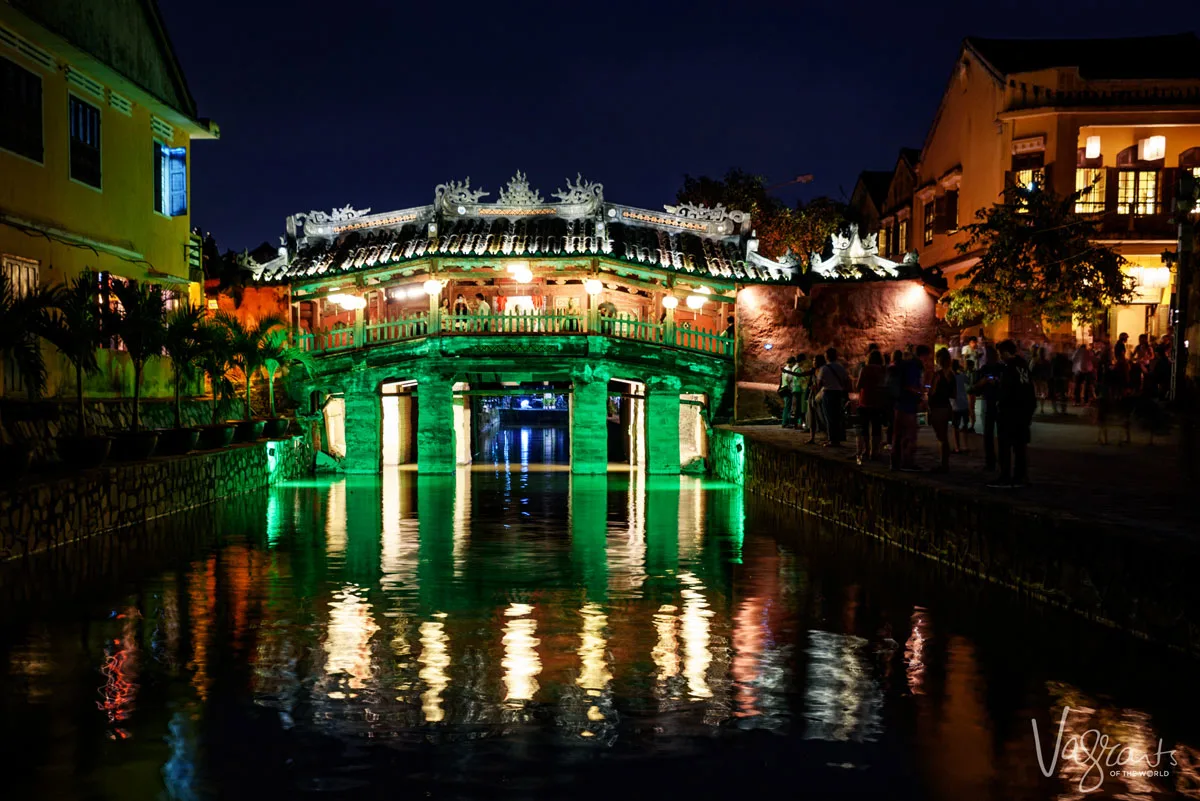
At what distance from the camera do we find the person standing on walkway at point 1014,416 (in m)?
12.8

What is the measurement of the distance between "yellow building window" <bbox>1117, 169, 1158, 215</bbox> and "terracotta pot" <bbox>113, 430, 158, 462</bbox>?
26.1m

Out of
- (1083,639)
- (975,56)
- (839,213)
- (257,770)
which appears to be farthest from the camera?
(839,213)

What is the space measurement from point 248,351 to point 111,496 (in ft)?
40.3

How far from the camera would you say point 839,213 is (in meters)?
47.8

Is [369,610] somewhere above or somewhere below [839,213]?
below

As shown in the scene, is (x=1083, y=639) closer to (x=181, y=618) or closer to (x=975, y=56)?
(x=181, y=618)

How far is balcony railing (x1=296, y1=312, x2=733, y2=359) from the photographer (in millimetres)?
30156

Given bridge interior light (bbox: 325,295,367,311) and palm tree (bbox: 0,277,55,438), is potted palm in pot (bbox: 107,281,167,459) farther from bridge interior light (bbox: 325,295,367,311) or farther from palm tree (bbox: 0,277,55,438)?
bridge interior light (bbox: 325,295,367,311)

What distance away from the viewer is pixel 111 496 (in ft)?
51.9

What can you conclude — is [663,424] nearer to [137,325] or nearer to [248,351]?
[248,351]

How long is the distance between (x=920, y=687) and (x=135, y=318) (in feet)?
48.9

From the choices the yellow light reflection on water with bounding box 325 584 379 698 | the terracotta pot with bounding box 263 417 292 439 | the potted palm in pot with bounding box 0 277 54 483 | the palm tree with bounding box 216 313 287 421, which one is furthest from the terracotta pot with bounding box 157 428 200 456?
the yellow light reflection on water with bounding box 325 584 379 698

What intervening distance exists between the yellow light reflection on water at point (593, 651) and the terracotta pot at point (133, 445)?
10.2 meters

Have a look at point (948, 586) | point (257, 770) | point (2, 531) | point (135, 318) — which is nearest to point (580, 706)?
point (257, 770)
